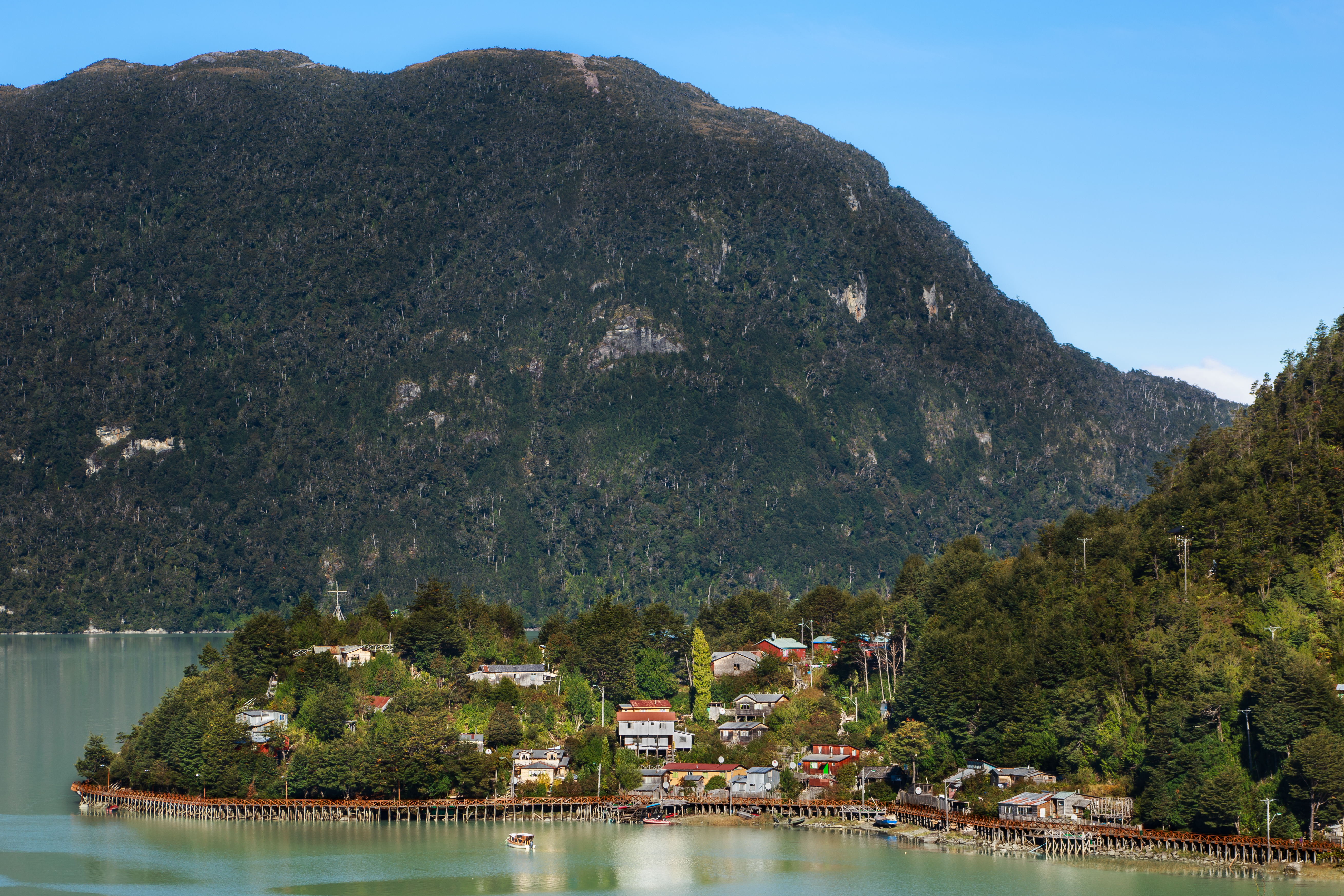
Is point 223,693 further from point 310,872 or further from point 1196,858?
point 1196,858

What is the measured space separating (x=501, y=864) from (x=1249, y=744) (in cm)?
4026

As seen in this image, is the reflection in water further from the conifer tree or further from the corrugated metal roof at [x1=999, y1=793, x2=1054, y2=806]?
the corrugated metal roof at [x1=999, y1=793, x2=1054, y2=806]

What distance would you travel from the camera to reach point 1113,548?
121m

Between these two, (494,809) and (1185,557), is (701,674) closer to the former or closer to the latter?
(494,809)

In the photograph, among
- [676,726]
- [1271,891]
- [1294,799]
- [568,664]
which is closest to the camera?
[1271,891]

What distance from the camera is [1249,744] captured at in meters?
91.8

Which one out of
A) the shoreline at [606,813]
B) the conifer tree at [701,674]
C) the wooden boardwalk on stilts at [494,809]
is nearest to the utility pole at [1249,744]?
the shoreline at [606,813]

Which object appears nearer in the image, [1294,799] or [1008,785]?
[1294,799]

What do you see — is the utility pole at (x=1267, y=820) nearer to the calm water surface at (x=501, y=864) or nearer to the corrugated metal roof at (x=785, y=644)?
the calm water surface at (x=501, y=864)

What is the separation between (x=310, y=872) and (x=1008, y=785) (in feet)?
129

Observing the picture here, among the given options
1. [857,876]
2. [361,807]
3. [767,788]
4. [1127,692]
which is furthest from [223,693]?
[1127,692]

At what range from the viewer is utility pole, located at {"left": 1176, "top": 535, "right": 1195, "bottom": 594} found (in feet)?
357

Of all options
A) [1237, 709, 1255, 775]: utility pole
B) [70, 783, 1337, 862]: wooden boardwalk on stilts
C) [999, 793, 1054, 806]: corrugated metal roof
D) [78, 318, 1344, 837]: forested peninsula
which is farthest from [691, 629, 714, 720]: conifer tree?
[1237, 709, 1255, 775]: utility pole

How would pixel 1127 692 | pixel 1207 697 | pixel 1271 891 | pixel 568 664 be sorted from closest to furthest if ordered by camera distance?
pixel 1271 891 → pixel 1207 697 → pixel 1127 692 → pixel 568 664
